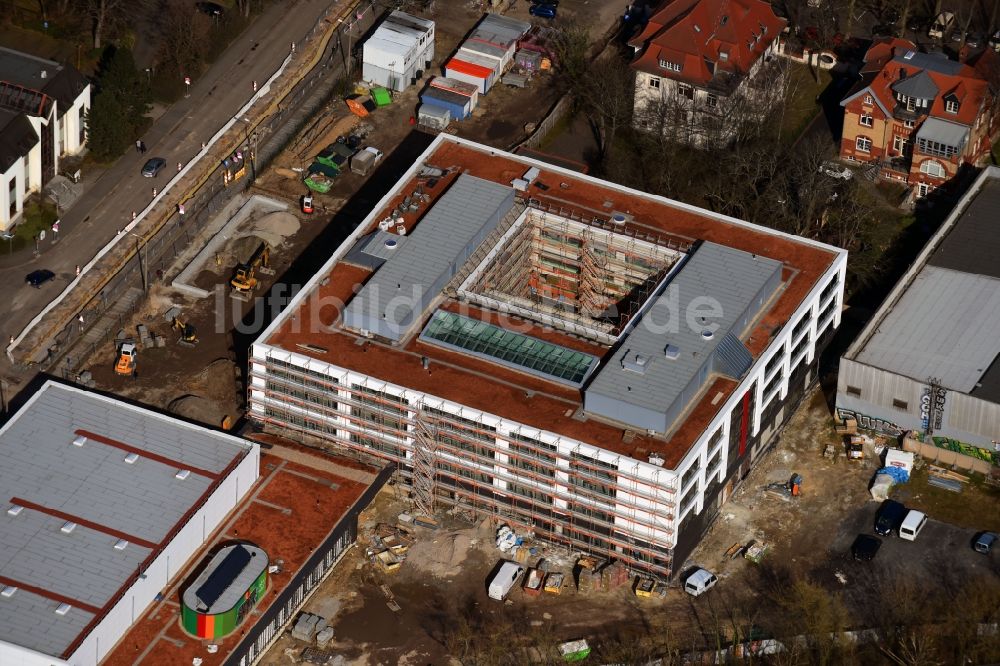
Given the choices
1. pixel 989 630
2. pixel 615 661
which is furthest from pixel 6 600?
pixel 989 630

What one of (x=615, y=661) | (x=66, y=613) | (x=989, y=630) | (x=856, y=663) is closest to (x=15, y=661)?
(x=66, y=613)

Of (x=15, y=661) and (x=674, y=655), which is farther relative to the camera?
(x=674, y=655)

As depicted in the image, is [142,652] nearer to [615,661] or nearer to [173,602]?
[173,602]

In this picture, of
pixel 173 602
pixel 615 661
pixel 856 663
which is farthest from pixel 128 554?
pixel 856 663

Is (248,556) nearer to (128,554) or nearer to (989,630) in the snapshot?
(128,554)

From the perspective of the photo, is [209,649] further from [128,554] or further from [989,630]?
[989,630]

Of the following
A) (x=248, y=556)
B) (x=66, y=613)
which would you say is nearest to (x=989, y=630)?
(x=248, y=556)
